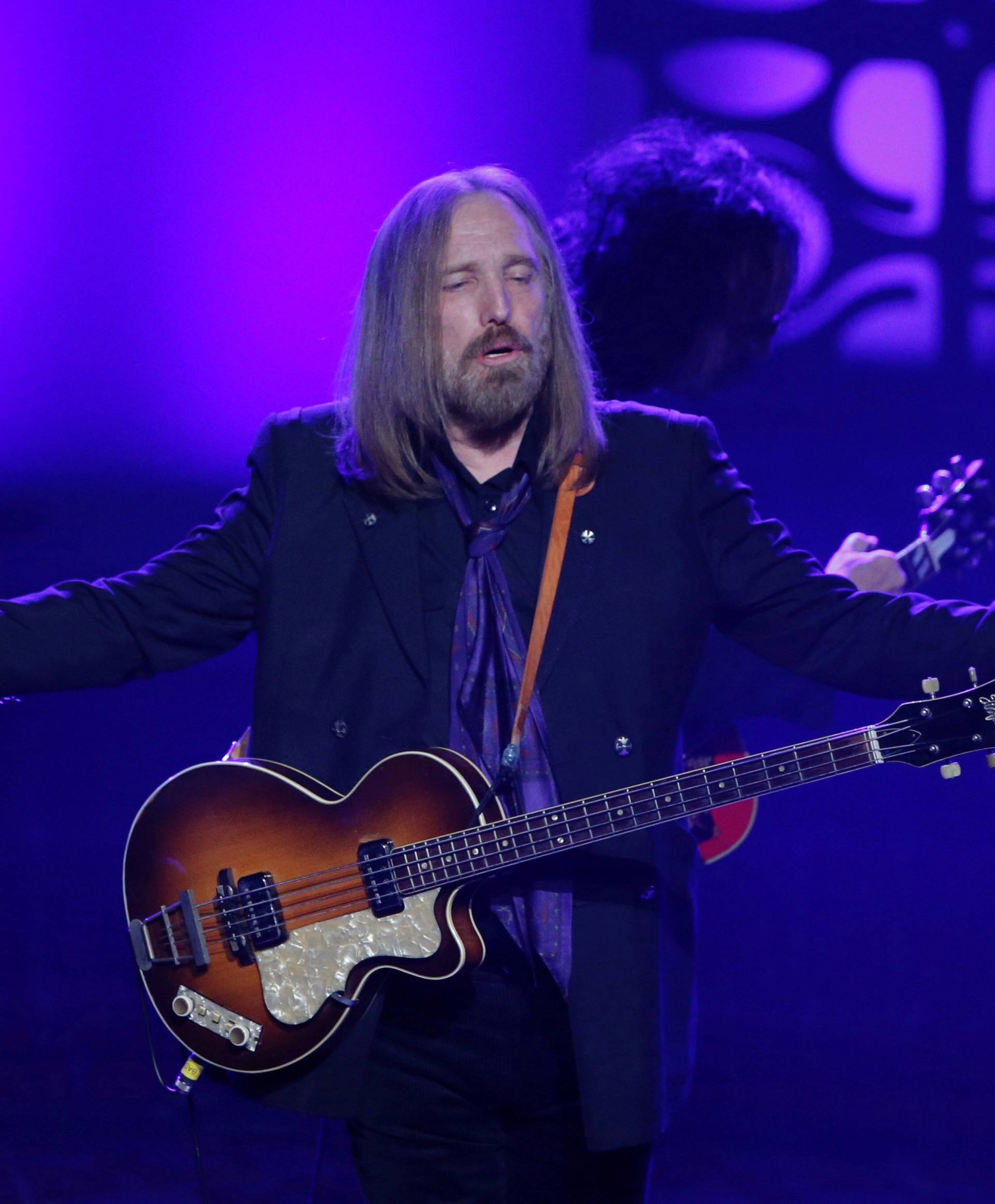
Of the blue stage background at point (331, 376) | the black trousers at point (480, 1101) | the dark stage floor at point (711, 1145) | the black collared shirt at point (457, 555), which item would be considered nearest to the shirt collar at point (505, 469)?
the black collared shirt at point (457, 555)

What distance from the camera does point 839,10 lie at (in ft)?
11.8

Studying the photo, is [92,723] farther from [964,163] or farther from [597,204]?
[964,163]

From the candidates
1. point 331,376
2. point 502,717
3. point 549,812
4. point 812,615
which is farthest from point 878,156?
point 549,812

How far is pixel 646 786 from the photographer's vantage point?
207 cm

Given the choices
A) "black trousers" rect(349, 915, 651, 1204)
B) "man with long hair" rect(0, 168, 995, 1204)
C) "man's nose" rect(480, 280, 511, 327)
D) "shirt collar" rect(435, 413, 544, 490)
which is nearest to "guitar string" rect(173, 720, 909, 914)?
A: "man with long hair" rect(0, 168, 995, 1204)

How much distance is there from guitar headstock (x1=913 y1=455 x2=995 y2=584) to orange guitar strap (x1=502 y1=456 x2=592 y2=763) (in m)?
0.99

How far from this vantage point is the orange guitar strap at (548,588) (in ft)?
7.06

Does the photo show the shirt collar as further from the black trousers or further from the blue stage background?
the blue stage background

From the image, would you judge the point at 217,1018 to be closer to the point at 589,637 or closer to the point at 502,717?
the point at 502,717

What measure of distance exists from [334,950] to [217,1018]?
0.72 ft

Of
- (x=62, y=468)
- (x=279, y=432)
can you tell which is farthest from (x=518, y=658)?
(x=62, y=468)

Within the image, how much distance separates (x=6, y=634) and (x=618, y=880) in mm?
1109

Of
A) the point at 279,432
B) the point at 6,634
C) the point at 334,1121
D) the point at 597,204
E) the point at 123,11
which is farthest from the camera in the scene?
the point at 334,1121

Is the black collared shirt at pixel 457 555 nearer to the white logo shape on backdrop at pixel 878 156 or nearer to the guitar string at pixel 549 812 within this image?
the guitar string at pixel 549 812
